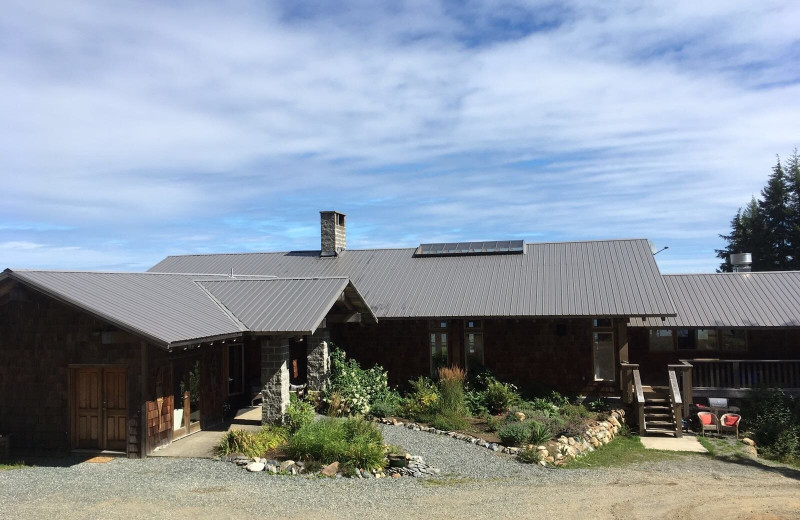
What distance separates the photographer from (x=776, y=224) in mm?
39438

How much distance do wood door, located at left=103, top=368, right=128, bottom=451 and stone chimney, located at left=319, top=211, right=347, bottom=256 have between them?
A: 493 inches

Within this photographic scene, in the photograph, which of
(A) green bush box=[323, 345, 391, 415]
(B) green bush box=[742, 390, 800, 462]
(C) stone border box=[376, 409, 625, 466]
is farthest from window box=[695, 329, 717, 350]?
(A) green bush box=[323, 345, 391, 415]

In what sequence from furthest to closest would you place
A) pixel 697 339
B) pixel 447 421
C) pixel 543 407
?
pixel 697 339, pixel 543 407, pixel 447 421

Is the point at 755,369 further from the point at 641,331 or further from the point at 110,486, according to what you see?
the point at 110,486

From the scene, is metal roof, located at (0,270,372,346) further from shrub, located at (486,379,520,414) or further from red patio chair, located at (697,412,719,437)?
red patio chair, located at (697,412,719,437)

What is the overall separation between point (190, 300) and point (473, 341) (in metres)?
8.83

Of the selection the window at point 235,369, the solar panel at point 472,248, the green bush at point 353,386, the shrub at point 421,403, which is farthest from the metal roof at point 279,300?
the solar panel at point 472,248

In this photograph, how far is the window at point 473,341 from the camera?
19578mm

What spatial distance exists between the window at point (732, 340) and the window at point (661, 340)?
1.57 meters

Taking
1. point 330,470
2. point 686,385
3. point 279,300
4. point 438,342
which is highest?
point 279,300

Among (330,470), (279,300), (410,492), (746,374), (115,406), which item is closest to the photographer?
(410,492)

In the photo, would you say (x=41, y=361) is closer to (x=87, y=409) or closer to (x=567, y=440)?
(x=87, y=409)

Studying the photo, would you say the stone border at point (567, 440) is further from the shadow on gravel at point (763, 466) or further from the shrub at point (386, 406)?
the shadow on gravel at point (763, 466)

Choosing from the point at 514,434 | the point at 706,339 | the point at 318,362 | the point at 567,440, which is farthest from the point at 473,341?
the point at 706,339
